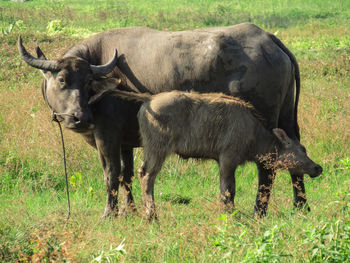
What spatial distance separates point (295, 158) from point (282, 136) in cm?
28

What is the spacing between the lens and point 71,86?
18.4ft

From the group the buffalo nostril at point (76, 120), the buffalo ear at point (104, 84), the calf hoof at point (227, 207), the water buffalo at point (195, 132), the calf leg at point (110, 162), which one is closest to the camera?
the calf hoof at point (227, 207)

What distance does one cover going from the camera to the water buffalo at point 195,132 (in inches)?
217

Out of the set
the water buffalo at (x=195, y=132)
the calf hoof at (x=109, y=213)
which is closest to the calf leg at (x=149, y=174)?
the water buffalo at (x=195, y=132)

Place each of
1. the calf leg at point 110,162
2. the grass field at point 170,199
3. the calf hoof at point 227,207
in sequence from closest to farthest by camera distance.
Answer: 1. the grass field at point 170,199
2. the calf hoof at point 227,207
3. the calf leg at point 110,162

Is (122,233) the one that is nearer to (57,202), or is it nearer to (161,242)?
(161,242)

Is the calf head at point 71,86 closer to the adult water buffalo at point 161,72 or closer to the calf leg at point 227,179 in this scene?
the adult water buffalo at point 161,72

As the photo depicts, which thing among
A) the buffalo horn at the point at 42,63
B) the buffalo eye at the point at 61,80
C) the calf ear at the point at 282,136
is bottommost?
the calf ear at the point at 282,136

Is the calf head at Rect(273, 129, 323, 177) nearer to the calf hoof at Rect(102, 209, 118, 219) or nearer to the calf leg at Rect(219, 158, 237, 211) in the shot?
the calf leg at Rect(219, 158, 237, 211)

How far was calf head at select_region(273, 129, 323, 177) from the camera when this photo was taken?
5807 mm

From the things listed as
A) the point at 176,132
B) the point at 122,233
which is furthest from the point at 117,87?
the point at 122,233

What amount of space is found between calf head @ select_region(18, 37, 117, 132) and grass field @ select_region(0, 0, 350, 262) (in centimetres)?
103

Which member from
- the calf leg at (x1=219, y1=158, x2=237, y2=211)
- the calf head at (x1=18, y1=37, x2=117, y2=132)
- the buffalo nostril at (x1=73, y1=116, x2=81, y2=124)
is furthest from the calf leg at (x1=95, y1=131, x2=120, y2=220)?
the calf leg at (x1=219, y1=158, x2=237, y2=211)

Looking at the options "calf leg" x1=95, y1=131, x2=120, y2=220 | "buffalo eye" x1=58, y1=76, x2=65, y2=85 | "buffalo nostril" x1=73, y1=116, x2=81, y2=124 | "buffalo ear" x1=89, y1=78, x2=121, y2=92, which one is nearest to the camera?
"buffalo nostril" x1=73, y1=116, x2=81, y2=124
